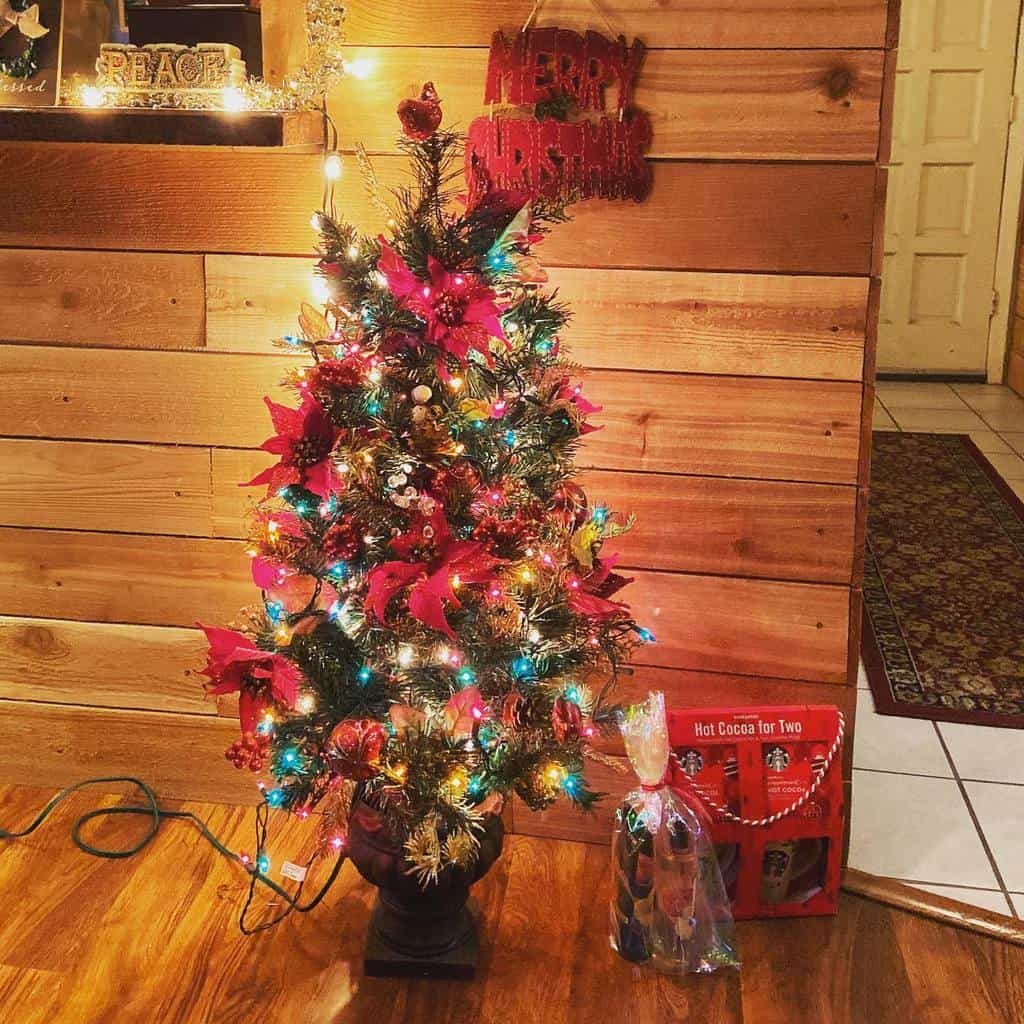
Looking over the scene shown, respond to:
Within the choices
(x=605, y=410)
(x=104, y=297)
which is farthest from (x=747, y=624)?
(x=104, y=297)

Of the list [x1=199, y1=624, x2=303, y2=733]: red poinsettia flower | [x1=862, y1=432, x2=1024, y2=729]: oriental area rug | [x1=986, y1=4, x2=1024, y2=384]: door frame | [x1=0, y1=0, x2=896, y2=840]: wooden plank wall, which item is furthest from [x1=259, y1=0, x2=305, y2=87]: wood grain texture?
[x1=986, y1=4, x2=1024, y2=384]: door frame

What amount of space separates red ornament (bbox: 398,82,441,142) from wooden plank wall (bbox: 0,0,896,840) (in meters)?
0.33

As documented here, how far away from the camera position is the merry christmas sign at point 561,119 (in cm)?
186

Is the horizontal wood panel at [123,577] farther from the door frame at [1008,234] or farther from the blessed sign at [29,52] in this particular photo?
the door frame at [1008,234]

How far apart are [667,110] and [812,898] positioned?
1.27 metres

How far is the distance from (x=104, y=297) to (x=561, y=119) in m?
0.84

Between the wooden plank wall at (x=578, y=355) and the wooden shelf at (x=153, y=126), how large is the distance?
21 centimetres

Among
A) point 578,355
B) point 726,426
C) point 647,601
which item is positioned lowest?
point 647,601

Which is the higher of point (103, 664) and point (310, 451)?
point (310, 451)

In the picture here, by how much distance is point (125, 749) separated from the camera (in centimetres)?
237

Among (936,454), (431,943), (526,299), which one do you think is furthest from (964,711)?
(936,454)

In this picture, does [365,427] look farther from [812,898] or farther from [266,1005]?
[812,898]

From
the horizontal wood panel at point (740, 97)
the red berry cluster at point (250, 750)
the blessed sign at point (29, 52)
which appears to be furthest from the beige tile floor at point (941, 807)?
the blessed sign at point (29, 52)

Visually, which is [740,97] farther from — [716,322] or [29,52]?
[29,52]
